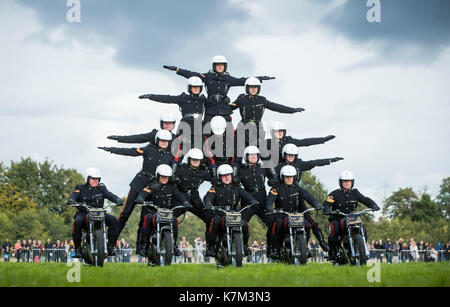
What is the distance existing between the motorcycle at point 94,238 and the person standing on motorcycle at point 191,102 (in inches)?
183

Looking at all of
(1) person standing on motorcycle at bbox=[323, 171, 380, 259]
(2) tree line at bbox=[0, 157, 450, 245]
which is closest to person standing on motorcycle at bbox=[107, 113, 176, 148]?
(1) person standing on motorcycle at bbox=[323, 171, 380, 259]

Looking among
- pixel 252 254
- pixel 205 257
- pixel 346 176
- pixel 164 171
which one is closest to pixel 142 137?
pixel 164 171

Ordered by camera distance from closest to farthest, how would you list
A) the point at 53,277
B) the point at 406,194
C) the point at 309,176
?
the point at 53,277 < the point at 309,176 < the point at 406,194

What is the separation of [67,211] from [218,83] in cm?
6731

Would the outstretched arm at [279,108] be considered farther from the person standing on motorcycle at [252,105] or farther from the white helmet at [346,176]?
the white helmet at [346,176]

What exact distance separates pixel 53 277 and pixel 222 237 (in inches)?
192

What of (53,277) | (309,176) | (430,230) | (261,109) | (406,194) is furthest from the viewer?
(406,194)

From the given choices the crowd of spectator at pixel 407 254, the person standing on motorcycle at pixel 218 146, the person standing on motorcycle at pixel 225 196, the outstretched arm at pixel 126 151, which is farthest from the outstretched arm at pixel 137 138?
the crowd of spectator at pixel 407 254
